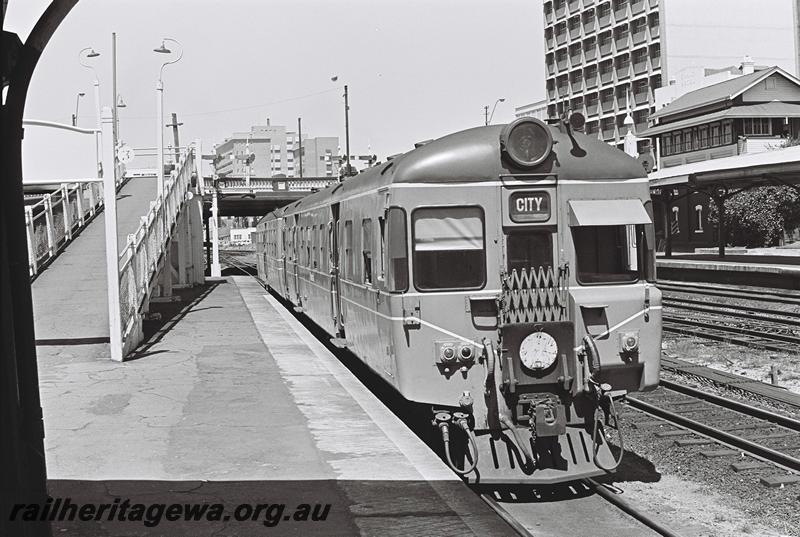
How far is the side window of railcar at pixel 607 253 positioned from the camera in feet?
29.2

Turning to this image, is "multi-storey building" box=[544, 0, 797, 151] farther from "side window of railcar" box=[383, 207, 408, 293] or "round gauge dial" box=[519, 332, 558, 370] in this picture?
"round gauge dial" box=[519, 332, 558, 370]

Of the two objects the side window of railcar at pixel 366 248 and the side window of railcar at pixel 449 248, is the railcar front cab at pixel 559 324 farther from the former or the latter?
the side window of railcar at pixel 366 248

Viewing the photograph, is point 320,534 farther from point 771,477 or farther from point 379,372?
point 771,477

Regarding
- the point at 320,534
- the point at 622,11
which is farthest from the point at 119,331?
the point at 622,11

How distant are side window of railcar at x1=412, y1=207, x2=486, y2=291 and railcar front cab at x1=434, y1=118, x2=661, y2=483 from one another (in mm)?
261

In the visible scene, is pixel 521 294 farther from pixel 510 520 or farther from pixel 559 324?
pixel 510 520

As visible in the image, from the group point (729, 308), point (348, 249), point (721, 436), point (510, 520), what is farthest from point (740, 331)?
point (510, 520)

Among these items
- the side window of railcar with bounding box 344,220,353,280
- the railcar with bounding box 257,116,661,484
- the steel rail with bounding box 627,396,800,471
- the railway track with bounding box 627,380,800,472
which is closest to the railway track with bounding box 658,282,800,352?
the railway track with bounding box 627,380,800,472

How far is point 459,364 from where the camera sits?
28.1 feet

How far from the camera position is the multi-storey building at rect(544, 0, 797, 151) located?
75875 mm

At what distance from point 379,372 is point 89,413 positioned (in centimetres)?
351

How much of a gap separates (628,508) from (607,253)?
2.43 meters

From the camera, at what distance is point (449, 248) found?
28.8 feet

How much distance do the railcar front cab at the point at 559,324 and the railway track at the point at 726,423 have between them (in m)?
1.69
